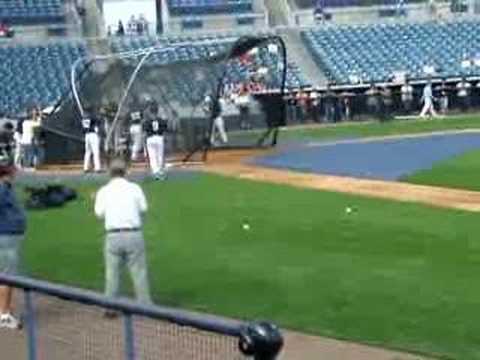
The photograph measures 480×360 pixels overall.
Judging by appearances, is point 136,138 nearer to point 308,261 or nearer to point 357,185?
point 357,185

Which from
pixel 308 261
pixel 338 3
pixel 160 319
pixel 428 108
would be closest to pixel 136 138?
pixel 308 261

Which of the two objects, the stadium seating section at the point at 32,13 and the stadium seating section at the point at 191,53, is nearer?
the stadium seating section at the point at 191,53

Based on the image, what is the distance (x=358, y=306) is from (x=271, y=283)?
1732 millimetres

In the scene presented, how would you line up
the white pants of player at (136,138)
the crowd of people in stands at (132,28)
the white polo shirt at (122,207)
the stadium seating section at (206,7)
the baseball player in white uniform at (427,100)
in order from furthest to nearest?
the stadium seating section at (206,7) < the crowd of people in stands at (132,28) < the baseball player in white uniform at (427,100) < the white pants of player at (136,138) < the white polo shirt at (122,207)

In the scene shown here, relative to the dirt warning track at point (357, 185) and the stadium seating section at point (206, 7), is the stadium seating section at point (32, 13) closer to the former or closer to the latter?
the stadium seating section at point (206, 7)

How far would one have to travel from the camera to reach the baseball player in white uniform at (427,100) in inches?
1825

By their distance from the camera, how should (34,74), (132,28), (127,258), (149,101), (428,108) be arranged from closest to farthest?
(127,258)
(149,101)
(428,108)
(34,74)
(132,28)

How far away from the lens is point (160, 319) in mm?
4527

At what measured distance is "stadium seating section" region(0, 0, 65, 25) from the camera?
57.4 m

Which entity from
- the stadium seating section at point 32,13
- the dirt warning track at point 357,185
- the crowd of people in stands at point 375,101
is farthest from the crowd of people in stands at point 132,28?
the dirt warning track at point 357,185

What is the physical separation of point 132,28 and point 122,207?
45.6m

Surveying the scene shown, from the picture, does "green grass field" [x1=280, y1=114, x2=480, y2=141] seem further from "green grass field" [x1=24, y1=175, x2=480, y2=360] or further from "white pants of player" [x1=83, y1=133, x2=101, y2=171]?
"green grass field" [x1=24, y1=175, x2=480, y2=360]

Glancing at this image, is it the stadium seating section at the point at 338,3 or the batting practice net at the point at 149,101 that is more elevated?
the stadium seating section at the point at 338,3

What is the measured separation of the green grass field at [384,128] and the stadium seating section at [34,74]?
10.9m
